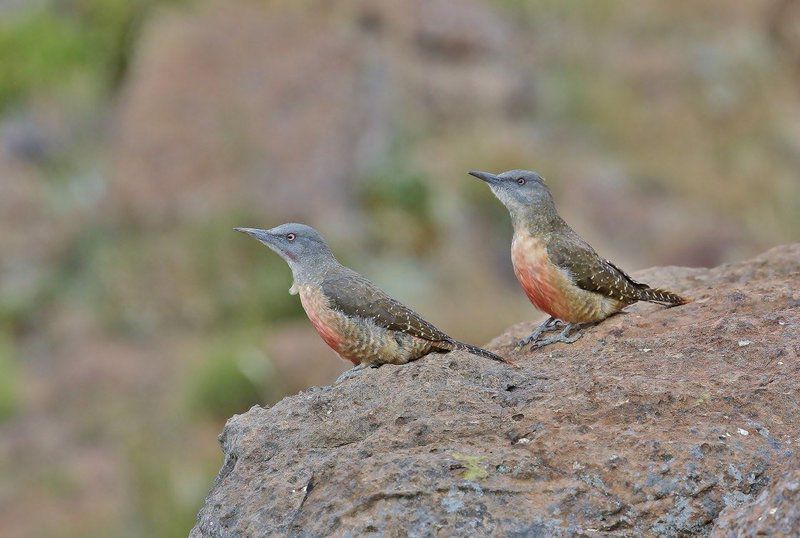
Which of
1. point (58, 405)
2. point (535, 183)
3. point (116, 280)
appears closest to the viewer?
point (535, 183)

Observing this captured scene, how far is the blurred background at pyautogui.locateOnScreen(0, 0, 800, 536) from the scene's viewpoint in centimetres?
1322

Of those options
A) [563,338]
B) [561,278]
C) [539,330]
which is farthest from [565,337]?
[561,278]

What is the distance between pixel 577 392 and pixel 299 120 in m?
12.1

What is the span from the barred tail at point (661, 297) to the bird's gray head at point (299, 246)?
177cm

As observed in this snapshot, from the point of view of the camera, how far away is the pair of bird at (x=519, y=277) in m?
5.66

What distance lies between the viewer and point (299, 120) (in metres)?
16.3

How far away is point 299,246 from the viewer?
20.0ft

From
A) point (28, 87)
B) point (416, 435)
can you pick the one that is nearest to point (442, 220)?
point (28, 87)

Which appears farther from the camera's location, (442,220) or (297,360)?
(442,220)

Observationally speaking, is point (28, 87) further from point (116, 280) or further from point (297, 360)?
point (297, 360)

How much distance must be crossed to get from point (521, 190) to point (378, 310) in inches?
57.5

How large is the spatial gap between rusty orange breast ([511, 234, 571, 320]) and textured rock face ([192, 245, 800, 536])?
788 mm

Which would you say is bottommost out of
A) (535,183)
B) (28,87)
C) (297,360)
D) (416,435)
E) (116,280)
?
(416,435)

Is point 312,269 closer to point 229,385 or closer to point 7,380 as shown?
point 229,385
